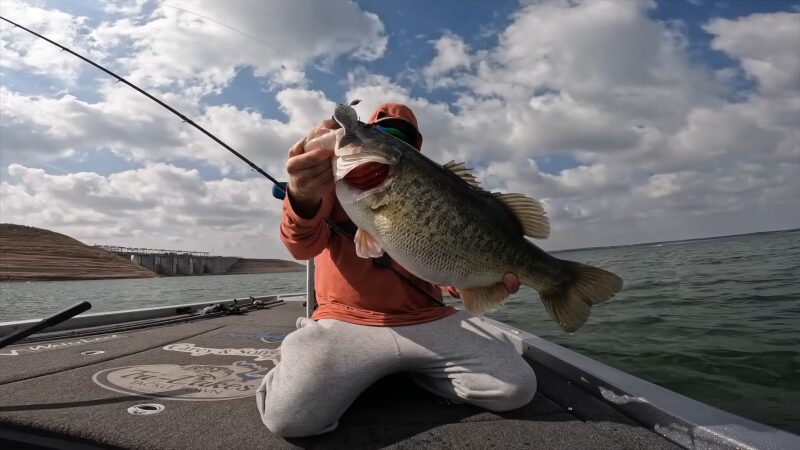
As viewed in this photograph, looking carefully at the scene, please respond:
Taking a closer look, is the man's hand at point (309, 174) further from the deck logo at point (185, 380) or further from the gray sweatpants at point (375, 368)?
the deck logo at point (185, 380)

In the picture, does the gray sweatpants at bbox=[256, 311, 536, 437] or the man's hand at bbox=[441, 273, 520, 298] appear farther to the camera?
the man's hand at bbox=[441, 273, 520, 298]

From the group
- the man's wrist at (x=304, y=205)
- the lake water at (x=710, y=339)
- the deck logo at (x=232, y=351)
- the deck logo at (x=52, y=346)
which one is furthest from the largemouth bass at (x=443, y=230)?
the deck logo at (x=52, y=346)

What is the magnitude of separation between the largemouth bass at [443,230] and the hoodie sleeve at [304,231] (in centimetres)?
38

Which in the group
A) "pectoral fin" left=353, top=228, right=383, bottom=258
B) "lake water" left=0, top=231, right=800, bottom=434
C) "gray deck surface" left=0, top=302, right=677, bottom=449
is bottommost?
"lake water" left=0, top=231, right=800, bottom=434

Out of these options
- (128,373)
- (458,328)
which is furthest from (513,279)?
(128,373)

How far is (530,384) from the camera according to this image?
2.67m

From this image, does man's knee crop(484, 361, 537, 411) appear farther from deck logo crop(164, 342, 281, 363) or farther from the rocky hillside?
the rocky hillside

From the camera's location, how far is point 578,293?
108 inches

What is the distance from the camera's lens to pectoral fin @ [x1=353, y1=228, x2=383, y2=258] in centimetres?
264

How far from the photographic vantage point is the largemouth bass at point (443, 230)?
8.35ft

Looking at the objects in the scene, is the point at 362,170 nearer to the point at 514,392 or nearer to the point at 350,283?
the point at 350,283

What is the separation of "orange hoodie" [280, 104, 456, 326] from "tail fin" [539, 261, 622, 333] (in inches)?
33.3

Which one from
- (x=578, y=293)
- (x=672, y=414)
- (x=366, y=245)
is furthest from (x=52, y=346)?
(x=672, y=414)

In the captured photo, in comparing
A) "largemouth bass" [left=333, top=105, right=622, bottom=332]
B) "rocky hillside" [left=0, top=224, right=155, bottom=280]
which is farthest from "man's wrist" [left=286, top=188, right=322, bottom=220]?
"rocky hillside" [left=0, top=224, right=155, bottom=280]
